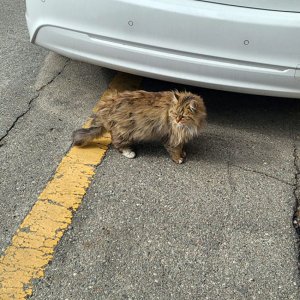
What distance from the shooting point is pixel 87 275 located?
2.56 meters

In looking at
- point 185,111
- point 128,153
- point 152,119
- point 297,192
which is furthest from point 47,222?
point 297,192

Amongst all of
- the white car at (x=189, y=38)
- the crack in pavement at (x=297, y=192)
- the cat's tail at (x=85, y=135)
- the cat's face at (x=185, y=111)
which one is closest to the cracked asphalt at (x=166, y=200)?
the crack in pavement at (x=297, y=192)

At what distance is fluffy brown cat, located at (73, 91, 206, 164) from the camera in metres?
3.27

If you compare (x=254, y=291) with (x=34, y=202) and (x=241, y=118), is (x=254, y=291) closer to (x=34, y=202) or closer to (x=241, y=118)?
(x=34, y=202)

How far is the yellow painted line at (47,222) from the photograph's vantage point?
2.50 meters

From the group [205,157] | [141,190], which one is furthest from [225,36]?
[141,190]

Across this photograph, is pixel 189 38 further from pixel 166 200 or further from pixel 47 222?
pixel 47 222

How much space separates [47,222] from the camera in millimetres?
2850

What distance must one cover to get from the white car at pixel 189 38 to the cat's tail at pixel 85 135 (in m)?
0.49

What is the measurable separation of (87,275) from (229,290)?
75cm

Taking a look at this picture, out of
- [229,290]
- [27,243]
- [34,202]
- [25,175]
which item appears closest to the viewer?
[229,290]

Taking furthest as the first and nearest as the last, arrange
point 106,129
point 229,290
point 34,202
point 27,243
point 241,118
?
1. point 241,118
2. point 106,129
3. point 34,202
4. point 27,243
5. point 229,290

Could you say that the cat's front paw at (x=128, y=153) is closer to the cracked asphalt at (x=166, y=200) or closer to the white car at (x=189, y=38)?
the cracked asphalt at (x=166, y=200)

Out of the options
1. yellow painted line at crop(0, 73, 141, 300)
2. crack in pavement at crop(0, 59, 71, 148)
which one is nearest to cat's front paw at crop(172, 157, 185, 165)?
yellow painted line at crop(0, 73, 141, 300)
